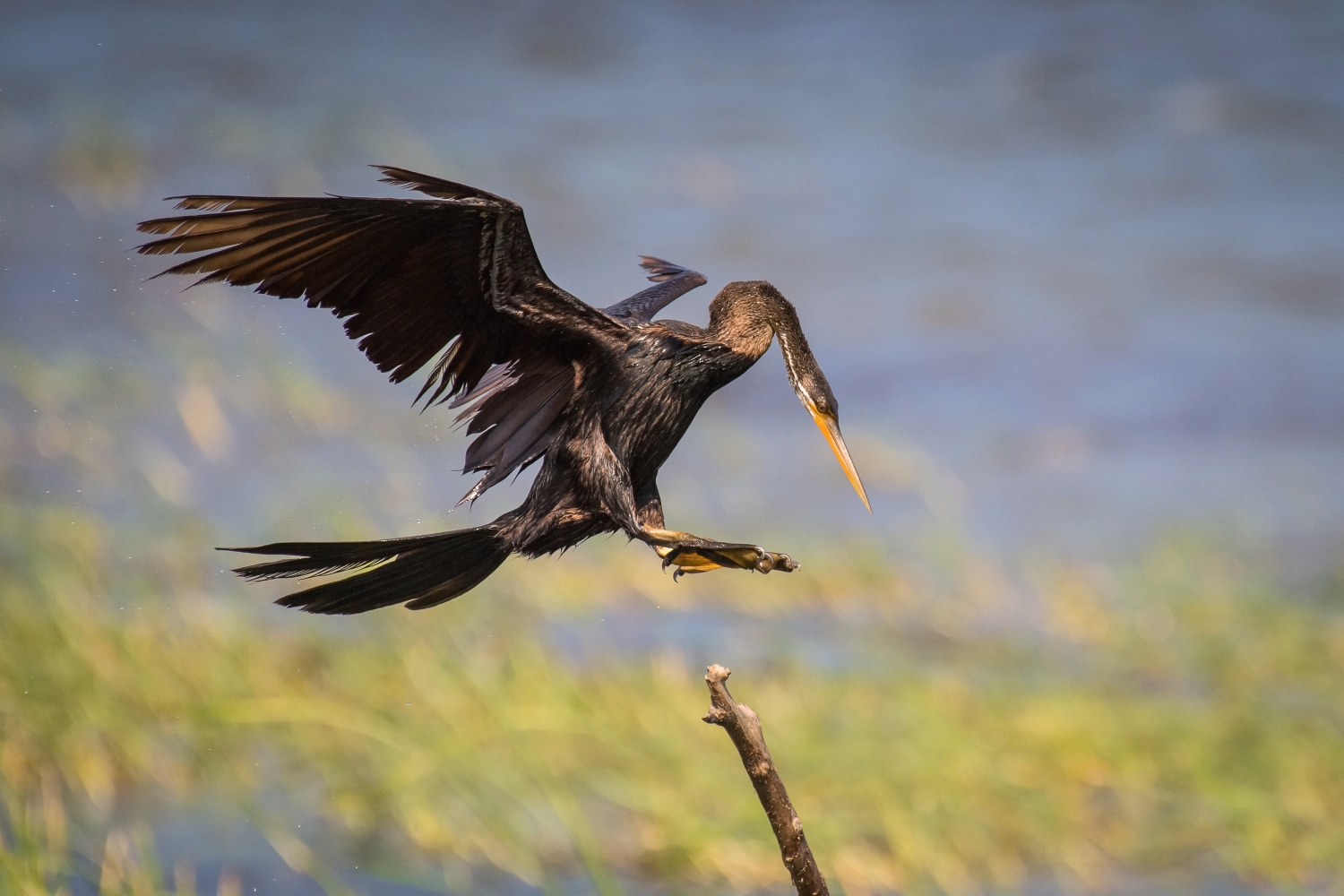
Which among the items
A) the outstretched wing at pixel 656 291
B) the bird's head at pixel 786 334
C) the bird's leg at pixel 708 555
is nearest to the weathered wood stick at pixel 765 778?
the bird's leg at pixel 708 555

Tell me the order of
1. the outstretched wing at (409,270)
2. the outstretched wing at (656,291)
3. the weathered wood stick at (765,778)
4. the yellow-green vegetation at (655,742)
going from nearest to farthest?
the outstretched wing at (409,270)
the weathered wood stick at (765,778)
the outstretched wing at (656,291)
the yellow-green vegetation at (655,742)

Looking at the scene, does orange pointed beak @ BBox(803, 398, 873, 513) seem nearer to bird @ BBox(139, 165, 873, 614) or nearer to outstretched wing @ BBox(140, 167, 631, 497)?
bird @ BBox(139, 165, 873, 614)

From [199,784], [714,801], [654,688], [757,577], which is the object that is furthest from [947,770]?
[199,784]

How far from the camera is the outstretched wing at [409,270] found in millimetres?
1564

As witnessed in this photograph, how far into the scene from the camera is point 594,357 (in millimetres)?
1951

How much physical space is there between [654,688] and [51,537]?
2679 millimetres

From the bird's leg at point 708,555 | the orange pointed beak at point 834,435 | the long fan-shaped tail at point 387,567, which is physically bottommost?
the long fan-shaped tail at point 387,567

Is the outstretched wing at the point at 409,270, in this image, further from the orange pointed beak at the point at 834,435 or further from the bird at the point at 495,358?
the orange pointed beak at the point at 834,435

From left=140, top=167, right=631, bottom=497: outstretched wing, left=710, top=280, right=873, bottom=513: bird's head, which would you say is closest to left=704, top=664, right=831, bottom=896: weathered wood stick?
left=710, top=280, right=873, bottom=513: bird's head

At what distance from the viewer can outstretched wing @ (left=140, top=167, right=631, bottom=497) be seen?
1.58 m

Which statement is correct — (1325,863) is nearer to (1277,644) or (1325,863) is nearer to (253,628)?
(1277,644)

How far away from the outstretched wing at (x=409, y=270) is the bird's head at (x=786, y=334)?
0.63 feet

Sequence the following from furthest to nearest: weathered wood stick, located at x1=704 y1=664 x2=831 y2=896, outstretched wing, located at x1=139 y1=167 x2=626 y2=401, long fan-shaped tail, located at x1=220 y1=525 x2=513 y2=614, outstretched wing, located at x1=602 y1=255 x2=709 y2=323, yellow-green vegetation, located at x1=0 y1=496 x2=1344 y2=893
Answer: yellow-green vegetation, located at x1=0 y1=496 x2=1344 y2=893 → outstretched wing, located at x1=602 y1=255 x2=709 y2=323 → weathered wood stick, located at x1=704 y1=664 x2=831 y2=896 → long fan-shaped tail, located at x1=220 y1=525 x2=513 y2=614 → outstretched wing, located at x1=139 y1=167 x2=626 y2=401

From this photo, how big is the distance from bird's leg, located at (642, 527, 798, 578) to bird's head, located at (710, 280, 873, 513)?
235 mm
